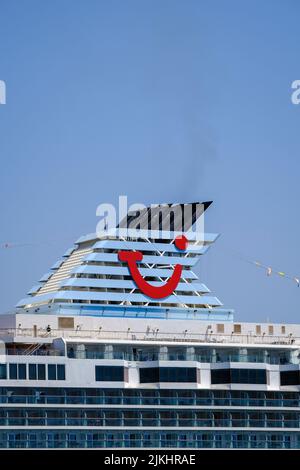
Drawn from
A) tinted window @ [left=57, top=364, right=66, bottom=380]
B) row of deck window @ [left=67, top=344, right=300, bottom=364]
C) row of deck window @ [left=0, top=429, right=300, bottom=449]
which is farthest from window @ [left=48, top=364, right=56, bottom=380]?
row of deck window @ [left=0, top=429, right=300, bottom=449]

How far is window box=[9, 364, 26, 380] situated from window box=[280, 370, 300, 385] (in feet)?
47.0

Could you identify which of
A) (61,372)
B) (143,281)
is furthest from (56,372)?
(143,281)

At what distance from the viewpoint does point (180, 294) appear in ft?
307

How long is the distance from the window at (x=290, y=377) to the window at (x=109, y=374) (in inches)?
362

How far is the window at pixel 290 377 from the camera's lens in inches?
3593

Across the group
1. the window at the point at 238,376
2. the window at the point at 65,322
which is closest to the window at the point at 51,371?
the window at the point at 65,322

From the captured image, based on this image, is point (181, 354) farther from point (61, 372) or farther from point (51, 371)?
point (51, 371)

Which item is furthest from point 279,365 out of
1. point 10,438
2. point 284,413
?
point 10,438

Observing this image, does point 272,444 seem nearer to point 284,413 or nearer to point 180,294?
point 284,413

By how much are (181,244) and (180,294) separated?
9.20 ft

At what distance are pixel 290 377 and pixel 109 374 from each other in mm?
10281

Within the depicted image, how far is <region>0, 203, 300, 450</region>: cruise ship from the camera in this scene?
85.6 metres

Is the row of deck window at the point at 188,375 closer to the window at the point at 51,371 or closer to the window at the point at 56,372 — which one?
the window at the point at 56,372

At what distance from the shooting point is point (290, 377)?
91.4 metres
